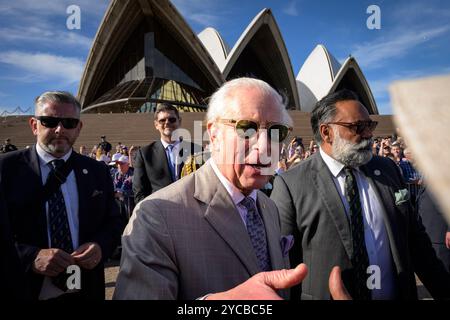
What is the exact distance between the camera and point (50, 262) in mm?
1747

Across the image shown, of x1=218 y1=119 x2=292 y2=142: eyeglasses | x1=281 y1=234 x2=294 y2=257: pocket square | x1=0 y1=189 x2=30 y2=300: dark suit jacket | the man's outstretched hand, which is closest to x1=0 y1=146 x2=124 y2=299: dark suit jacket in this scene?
x1=0 y1=189 x2=30 y2=300: dark suit jacket

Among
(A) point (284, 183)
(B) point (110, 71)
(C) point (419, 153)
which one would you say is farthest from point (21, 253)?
(B) point (110, 71)

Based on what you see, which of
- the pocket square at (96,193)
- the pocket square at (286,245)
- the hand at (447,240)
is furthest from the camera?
the hand at (447,240)

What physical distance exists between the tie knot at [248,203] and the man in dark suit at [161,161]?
2.02m

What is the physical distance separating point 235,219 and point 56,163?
1488 mm

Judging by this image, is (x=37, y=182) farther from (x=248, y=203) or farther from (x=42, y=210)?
(x=248, y=203)

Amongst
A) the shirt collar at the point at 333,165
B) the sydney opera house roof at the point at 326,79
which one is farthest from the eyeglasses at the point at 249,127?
the sydney opera house roof at the point at 326,79

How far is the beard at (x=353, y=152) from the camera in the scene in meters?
2.03

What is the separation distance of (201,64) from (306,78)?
14764 millimetres

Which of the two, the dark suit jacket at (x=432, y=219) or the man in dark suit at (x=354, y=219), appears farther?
the dark suit jacket at (x=432, y=219)

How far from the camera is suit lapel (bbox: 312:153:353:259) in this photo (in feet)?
6.00

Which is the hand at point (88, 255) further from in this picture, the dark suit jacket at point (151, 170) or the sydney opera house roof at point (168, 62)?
the sydney opera house roof at point (168, 62)

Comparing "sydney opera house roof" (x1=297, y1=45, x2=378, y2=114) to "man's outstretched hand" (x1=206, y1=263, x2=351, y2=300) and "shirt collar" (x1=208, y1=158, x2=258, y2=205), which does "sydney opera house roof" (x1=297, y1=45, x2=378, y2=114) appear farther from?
"man's outstretched hand" (x1=206, y1=263, x2=351, y2=300)

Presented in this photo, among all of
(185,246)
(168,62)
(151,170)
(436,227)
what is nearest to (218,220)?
(185,246)
